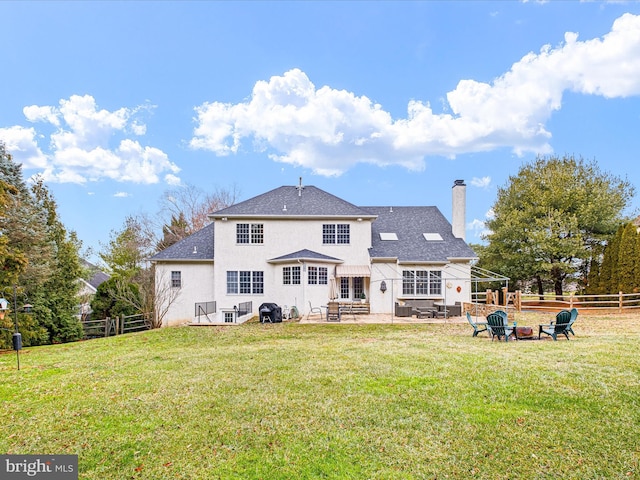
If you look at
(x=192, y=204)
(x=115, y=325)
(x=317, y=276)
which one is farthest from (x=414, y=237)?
(x=192, y=204)

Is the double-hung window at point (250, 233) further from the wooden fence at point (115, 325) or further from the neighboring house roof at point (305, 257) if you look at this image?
the wooden fence at point (115, 325)

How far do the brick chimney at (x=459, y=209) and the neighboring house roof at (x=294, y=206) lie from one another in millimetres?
8295

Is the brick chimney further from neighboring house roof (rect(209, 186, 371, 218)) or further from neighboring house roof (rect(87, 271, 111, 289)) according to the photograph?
neighboring house roof (rect(87, 271, 111, 289))

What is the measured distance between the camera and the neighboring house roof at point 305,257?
26.2m

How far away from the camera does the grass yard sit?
5586mm

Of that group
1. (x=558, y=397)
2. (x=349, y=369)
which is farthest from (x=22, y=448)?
(x=558, y=397)

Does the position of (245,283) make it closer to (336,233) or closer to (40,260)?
(336,233)

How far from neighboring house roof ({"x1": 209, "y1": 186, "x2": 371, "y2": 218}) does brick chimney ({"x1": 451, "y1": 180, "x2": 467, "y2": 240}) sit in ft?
27.2

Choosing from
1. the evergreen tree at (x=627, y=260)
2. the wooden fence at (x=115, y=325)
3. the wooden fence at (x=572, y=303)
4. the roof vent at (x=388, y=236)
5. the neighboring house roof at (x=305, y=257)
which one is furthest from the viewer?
the roof vent at (x=388, y=236)

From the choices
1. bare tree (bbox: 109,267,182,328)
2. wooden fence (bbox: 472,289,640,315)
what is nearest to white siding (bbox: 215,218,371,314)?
bare tree (bbox: 109,267,182,328)

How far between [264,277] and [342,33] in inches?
693

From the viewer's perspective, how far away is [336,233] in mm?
28344

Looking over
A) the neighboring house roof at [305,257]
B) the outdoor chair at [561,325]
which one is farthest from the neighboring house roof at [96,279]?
the outdoor chair at [561,325]

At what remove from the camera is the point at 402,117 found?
86.3 ft
